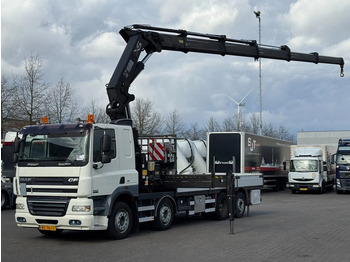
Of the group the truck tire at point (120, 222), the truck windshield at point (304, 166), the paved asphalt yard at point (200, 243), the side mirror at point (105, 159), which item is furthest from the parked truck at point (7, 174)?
the truck windshield at point (304, 166)

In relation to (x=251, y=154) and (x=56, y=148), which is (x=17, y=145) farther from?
(x=251, y=154)

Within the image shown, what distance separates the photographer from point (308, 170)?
31.2 metres

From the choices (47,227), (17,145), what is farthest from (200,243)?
(17,145)

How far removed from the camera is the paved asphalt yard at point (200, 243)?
930 centimetres

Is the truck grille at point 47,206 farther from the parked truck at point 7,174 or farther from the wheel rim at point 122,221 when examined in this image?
Result: the parked truck at point 7,174

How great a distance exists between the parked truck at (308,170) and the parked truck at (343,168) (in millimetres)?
1123

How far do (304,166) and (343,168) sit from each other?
2.40 metres

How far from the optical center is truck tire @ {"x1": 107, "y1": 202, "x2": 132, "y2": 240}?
11243 mm

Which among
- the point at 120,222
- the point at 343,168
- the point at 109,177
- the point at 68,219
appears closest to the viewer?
the point at 68,219

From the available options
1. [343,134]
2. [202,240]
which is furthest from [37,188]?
[343,134]

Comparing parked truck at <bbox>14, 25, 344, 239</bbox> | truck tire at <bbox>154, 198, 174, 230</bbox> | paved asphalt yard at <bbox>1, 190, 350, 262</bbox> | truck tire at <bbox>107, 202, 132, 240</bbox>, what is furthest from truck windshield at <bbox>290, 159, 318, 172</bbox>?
truck tire at <bbox>107, 202, 132, 240</bbox>

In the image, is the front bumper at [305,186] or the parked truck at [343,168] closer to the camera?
the parked truck at [343,168]

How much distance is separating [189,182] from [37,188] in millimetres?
4366

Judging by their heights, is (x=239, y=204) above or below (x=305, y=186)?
below
